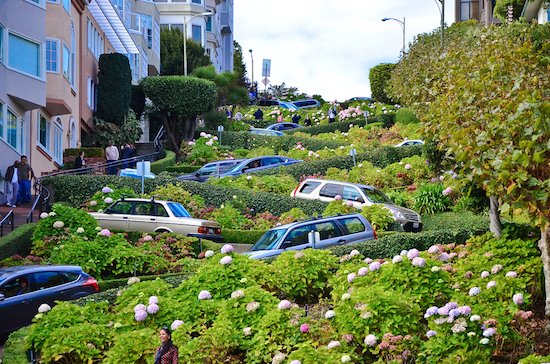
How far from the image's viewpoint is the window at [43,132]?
40656 mm

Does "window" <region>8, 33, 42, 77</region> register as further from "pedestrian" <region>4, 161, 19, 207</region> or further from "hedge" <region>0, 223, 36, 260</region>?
"hedge" <region>0, 223, 36, 260</region>

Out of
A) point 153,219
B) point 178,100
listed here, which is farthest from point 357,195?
point 178,100

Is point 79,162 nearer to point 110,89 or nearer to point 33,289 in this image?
point 110,89

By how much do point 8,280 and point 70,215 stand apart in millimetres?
6642

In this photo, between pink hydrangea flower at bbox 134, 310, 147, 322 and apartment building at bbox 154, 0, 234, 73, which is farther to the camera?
apartment building at bbox 154, 0, 234, 73

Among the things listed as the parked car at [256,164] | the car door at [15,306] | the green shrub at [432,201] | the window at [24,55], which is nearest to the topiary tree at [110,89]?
the parked car at [256,164]

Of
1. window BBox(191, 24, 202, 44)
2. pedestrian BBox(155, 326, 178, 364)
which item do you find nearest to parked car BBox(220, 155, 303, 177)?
pedestrian BBox(155, 326, 178, 364)

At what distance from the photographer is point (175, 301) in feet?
57.7

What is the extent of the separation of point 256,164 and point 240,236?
40.4 feet

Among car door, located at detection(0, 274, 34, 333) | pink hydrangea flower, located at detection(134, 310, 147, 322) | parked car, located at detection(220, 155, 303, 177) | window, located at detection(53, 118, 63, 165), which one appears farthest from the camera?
window, located at detection(53, 118, 63, 165)

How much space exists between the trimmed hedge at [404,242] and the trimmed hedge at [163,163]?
79.8 ft

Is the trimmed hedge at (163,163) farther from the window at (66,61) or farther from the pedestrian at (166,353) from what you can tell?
the pedestrian at (166,353)

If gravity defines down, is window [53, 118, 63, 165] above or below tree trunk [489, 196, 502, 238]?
above

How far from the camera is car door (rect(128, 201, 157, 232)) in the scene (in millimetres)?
28703
